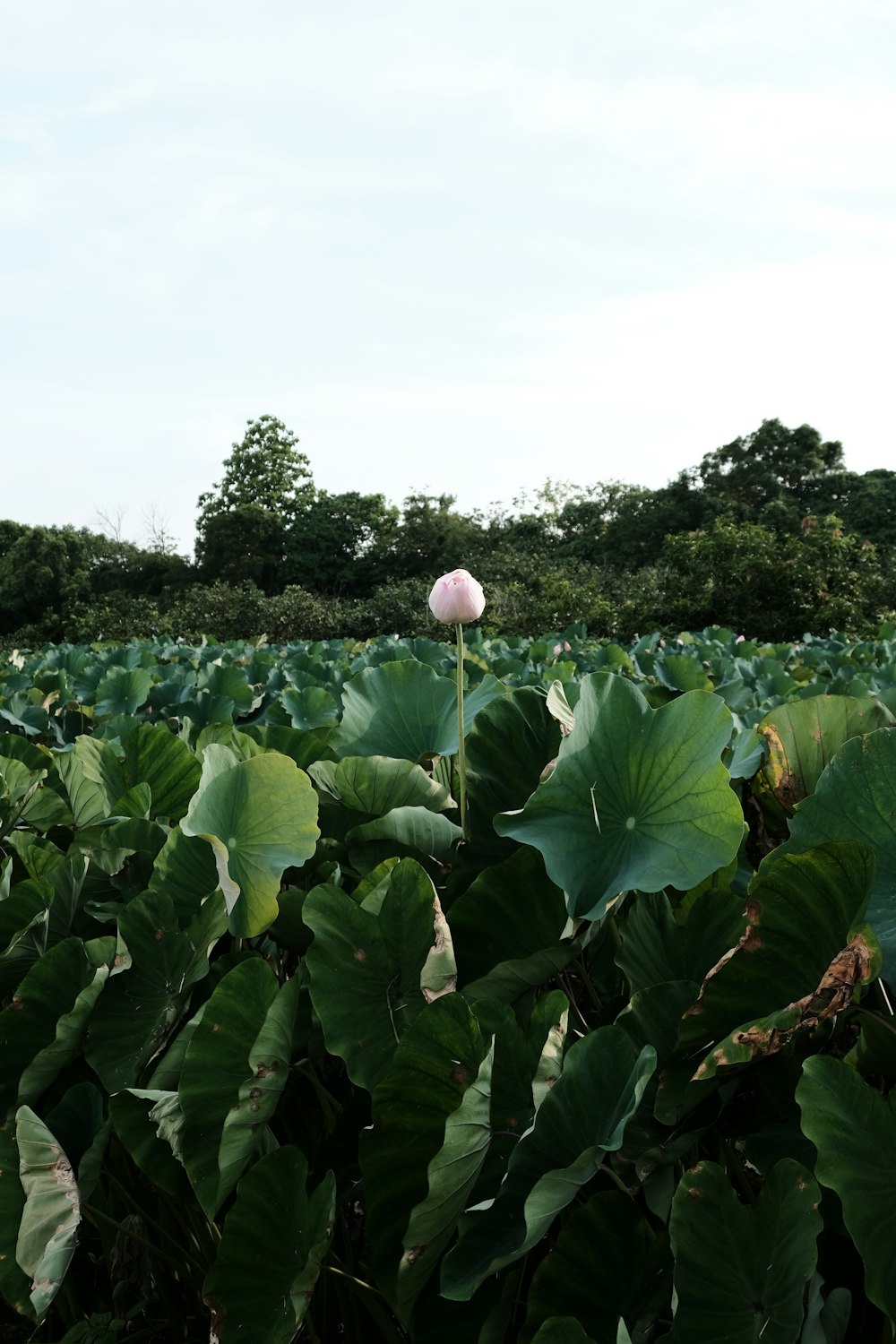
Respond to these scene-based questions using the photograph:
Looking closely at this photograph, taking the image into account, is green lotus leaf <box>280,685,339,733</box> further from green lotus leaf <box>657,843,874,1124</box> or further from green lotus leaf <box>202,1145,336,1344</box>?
green lotus leaf <box>657,843,874,1124</box>

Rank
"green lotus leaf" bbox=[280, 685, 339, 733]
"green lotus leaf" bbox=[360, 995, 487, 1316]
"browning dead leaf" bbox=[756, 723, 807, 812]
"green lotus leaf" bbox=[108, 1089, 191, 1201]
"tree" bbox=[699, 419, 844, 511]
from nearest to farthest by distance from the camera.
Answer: "green lotus leaf" bbox=[360, 995, 487, 1316]
"green lotus leaf" bbox=[108, 1089, 191, 1201]
"browning dead leaf" bbox=[756, 723, 807, 812]
"green lotus leaf" bbox=[280, 685, 339, 733]
"tree" bbox=[699, 419, 844, 511]

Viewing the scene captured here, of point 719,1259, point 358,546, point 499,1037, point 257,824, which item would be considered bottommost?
point 719,1259

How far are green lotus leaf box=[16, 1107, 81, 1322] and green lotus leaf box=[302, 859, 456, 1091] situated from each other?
0.28 meters

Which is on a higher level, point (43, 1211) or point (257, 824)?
point (257, 824)

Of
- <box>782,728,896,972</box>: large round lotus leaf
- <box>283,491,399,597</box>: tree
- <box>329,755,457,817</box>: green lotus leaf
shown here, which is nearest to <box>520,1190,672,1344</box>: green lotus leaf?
<box>782,728,896,972</box>: large round lotus leaf

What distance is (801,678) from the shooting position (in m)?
2.62

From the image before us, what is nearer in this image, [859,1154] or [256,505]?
[859,1154]

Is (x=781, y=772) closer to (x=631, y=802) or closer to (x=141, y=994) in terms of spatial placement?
(x=631, y=802)

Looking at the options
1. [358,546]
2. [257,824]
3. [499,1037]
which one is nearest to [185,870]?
[257,824]

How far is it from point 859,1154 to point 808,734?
48 centimetres

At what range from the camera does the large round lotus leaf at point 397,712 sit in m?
1.23

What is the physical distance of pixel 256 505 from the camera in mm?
32906

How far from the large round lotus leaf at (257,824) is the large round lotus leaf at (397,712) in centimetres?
28

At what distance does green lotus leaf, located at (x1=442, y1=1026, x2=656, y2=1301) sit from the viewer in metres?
0.63
